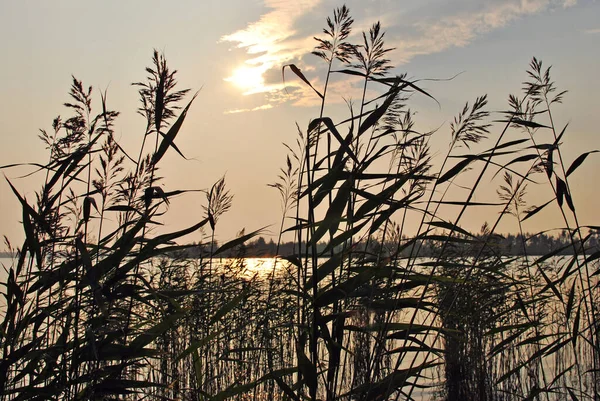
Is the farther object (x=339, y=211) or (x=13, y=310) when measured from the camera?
(x=13, y=310)

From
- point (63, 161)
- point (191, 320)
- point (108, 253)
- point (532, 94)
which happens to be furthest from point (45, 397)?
point (532, 94)

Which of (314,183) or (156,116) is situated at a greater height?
(156,116)

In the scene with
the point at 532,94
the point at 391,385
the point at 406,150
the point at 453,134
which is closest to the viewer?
the point at 391,385

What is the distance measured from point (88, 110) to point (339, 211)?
1.65 metres

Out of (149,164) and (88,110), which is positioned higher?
(88,110)

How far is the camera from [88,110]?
3125 mm

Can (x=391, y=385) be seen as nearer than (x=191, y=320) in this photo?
Yes

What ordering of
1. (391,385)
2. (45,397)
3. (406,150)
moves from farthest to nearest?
(406,150)
(45,397)
(391,385)

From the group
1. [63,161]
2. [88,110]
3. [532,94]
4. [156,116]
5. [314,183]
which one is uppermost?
[532,94]

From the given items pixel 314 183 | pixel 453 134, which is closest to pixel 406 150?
pixel 453 134

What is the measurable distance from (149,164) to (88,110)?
629 mm

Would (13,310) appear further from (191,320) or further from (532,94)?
(532,94)

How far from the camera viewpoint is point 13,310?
8.91 feet

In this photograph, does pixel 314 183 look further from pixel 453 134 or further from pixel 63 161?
pixel 63 161
